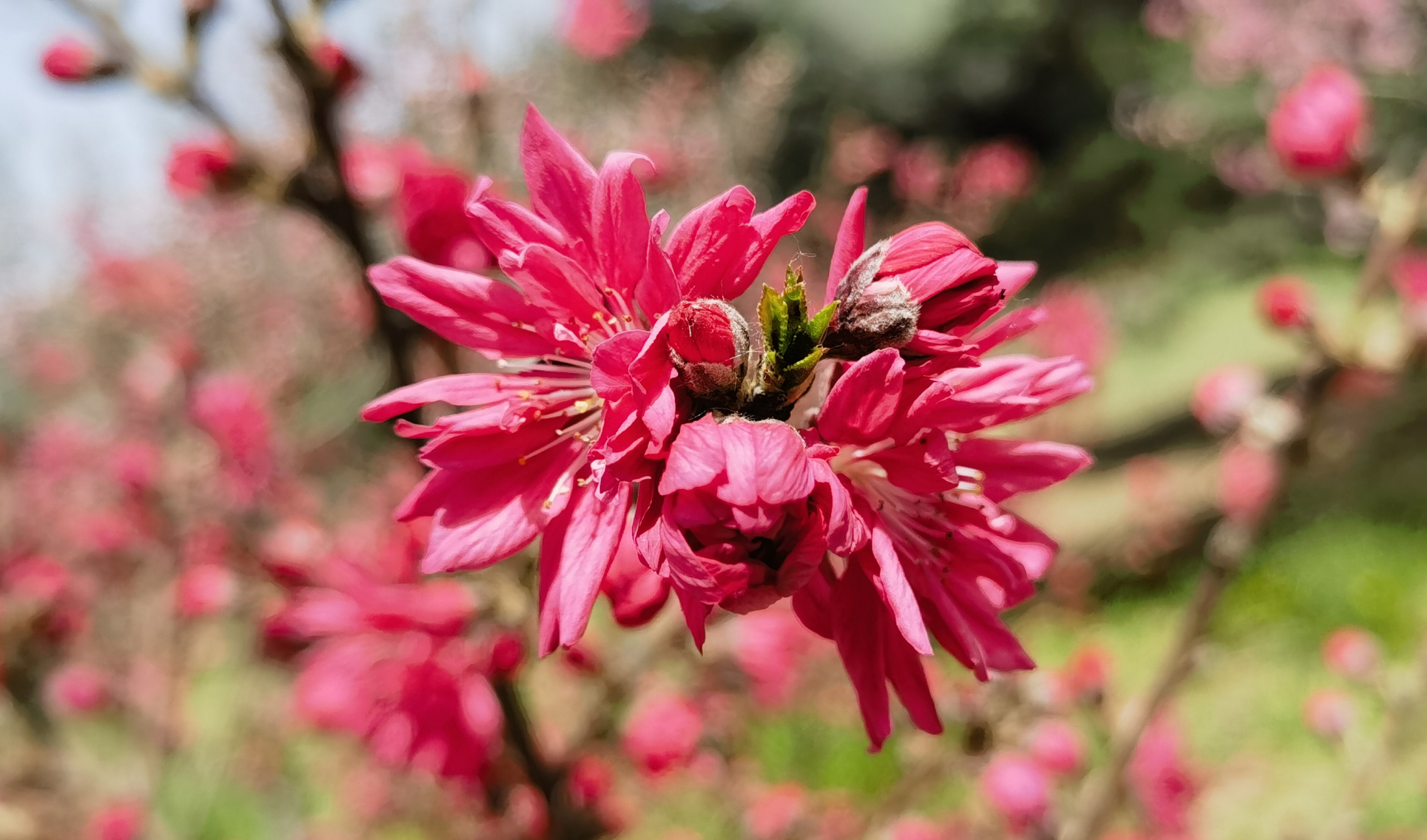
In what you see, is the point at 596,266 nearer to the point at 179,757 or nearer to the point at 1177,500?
the point at 179,757

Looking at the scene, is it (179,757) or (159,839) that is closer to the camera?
(159,839)

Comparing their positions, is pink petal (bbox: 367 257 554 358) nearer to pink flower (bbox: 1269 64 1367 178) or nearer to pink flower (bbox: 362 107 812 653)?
pink flower (bbox: 362 107 812 653)

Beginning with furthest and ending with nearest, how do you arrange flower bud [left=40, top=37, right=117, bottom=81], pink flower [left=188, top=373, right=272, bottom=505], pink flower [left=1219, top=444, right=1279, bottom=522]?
pink flower [left=1219, top=444, right=1279, bottom=522]
pink flower [left=188, top=373, right=272, bottom=505]
flower bud [left=40, top=37, right=117, bottom=81]

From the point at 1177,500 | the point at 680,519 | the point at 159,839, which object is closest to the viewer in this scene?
the point at 680,519

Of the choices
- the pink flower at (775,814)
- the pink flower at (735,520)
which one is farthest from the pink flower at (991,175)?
the pink flower at (735,520)

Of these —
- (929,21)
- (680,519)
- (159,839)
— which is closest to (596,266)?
(680,519)

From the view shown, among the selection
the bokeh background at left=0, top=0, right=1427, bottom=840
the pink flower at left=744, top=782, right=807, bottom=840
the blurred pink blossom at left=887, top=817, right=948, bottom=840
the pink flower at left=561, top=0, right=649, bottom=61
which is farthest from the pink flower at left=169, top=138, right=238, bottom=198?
the pink flower at left=561, top=0, right=649, bottom=61

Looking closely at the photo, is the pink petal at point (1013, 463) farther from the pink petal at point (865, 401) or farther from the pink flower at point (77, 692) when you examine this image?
the pink flower at point (77, 692)
